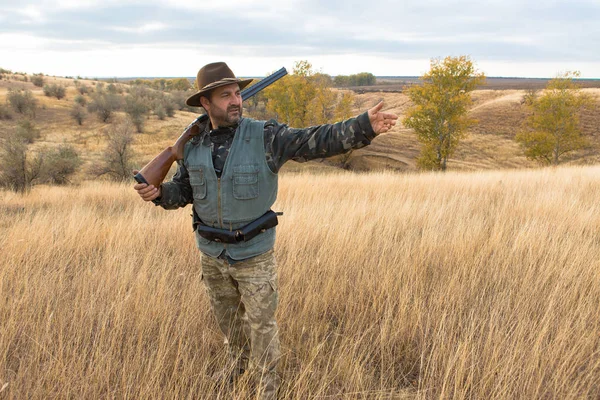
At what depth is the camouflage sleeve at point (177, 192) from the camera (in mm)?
2502

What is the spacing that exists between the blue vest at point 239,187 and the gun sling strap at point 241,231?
3cm

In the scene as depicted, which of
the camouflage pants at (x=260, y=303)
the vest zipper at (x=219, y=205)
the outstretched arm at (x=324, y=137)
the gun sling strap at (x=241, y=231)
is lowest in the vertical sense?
the camouflage pants at (x=260, y=303)

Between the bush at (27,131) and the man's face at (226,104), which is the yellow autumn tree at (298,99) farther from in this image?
the man's face at (226,104)

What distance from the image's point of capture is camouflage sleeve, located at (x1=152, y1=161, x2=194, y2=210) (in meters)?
2.50

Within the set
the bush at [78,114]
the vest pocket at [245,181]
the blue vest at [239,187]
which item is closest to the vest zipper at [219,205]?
the blue vest at [239,187]

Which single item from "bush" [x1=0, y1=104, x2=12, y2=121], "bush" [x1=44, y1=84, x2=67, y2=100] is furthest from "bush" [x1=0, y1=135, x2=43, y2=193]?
"bush" [x1=44, y1=84, x2=67, y2=100]

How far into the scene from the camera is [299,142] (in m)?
2.27

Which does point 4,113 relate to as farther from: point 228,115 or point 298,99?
point 228,115

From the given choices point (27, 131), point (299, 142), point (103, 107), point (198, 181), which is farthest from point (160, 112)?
point (299, 142)

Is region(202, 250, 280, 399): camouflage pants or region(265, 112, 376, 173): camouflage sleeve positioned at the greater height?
region(265, 112, 376, 173): camouflage sleeve

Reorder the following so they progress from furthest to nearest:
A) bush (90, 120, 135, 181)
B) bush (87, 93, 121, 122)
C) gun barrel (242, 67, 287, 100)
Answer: bush (87, 93, 121, 122)
bush (90, 120, 135, 181)
gun barrel (242, 67, 287, 100)

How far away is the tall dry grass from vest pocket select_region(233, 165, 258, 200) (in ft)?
3.70

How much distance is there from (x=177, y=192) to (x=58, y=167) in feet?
70.2

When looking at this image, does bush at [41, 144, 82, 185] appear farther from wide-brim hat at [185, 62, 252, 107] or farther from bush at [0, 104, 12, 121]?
bush at [0, 104, 12, 121]
